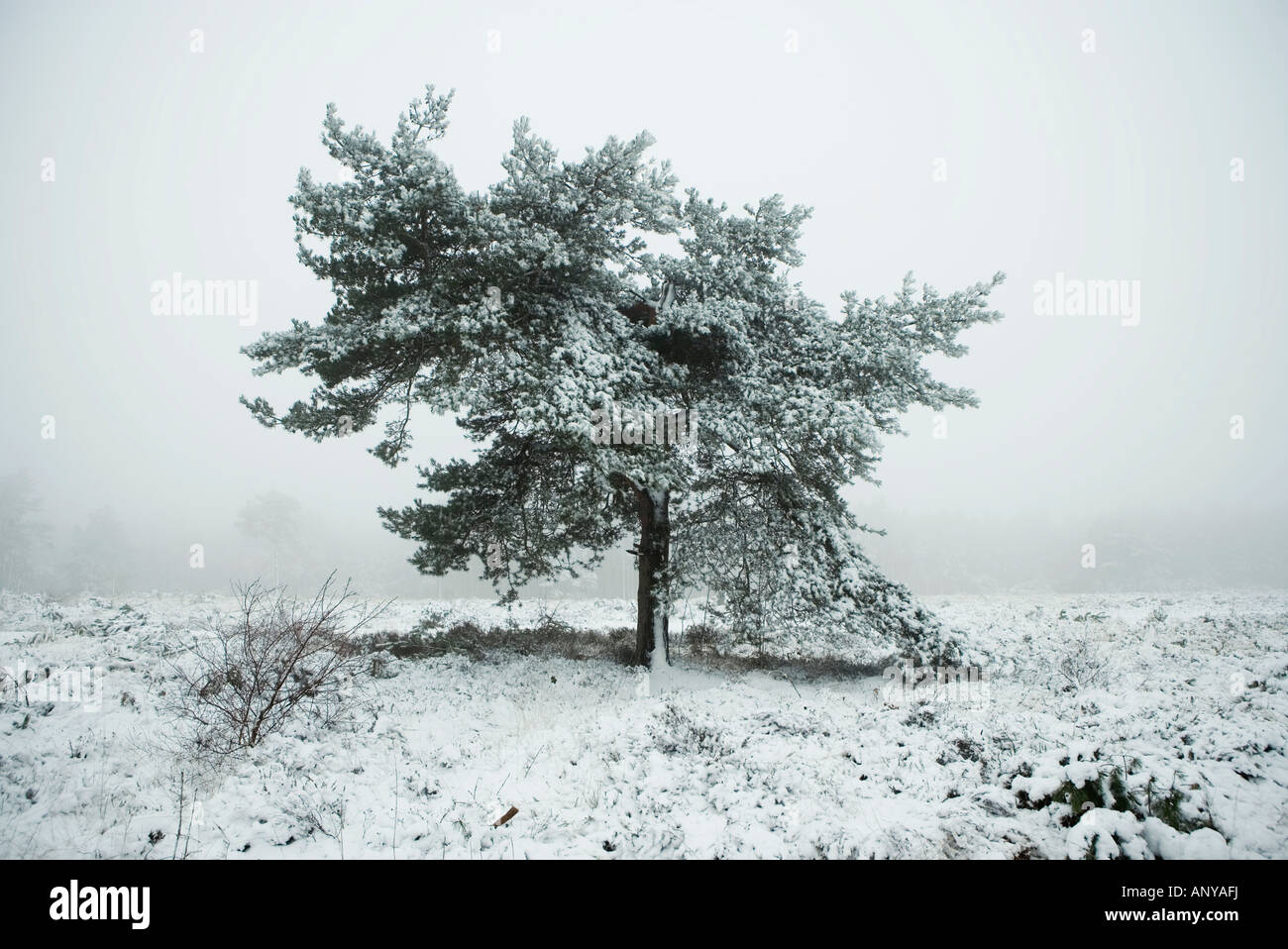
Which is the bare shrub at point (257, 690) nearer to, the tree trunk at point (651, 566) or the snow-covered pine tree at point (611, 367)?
the snow-covered pine tree at point (611, 367)

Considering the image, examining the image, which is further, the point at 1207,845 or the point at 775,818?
the point at 775,818

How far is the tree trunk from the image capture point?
11720mm

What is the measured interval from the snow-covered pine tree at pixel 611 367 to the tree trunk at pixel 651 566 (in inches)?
2.3

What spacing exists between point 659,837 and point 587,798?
3.50 ft

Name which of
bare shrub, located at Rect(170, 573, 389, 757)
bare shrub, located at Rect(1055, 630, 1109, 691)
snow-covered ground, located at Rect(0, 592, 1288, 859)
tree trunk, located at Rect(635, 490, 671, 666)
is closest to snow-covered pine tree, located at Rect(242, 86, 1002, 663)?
tree trunk, located at Rect(635, 490, 671, 666)

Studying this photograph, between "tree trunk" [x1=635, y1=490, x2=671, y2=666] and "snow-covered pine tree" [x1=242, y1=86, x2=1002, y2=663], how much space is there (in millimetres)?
58

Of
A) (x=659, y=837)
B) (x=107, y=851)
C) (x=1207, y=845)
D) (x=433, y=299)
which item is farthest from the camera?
(x=433, y=299)

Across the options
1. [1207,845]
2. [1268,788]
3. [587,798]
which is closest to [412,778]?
[587,798]

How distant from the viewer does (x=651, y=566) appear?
39.2ft

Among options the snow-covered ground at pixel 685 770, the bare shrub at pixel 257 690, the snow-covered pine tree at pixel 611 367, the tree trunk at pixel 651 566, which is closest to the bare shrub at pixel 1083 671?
the snow-covered ground at pixel 685 770

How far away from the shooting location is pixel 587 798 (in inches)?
231

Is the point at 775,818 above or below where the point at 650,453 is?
below
